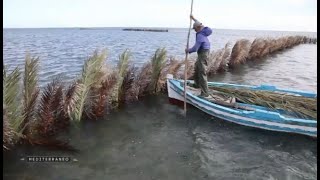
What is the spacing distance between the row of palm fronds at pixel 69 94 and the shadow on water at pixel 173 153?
45 cm

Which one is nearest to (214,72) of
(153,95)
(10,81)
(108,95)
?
(153,95)

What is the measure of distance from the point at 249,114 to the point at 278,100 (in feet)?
5.77

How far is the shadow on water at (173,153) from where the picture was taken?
672 centimetres

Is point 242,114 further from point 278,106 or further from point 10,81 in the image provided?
point 10,81

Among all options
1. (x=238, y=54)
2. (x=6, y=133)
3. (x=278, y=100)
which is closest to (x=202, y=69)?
(x=278, y=100)

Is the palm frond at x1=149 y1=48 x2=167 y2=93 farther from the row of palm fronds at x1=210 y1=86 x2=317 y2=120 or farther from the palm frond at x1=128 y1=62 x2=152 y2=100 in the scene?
the row of palm fronds at x1=210 y1=86 x2=317 y2=120

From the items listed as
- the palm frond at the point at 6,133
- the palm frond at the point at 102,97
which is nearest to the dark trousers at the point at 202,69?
the palm frond at the point at 102,97

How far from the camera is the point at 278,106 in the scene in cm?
985

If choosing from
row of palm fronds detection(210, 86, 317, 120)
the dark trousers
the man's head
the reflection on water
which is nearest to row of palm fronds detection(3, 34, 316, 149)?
the reflection on water

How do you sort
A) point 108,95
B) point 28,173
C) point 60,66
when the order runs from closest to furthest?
point 28,173
point 108,95
point 60,66

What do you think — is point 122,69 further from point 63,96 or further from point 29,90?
point 29,90

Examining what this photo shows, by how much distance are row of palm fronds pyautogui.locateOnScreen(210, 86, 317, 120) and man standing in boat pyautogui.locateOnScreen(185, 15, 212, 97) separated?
1031 millimetres

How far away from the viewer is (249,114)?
9047 mm

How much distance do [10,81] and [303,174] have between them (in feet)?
21.2
